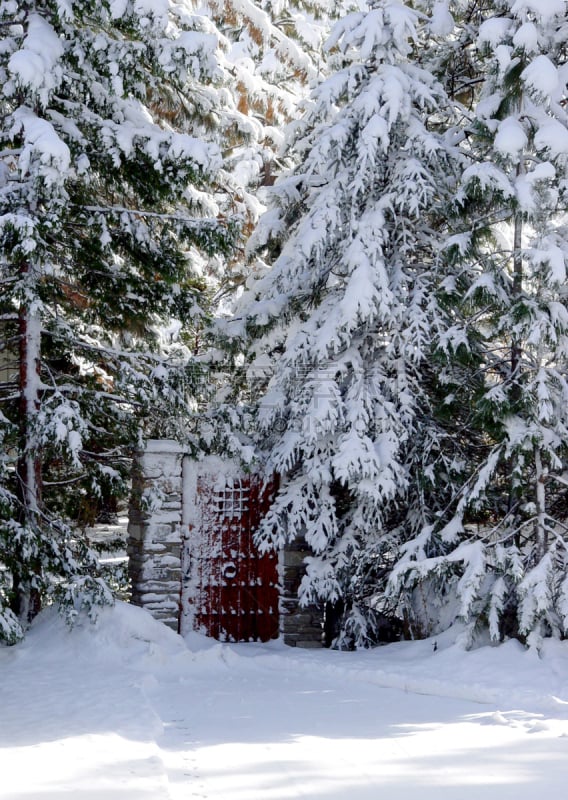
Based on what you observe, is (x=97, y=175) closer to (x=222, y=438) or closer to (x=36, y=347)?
(x=36, y=347)

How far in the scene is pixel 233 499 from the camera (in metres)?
9.01

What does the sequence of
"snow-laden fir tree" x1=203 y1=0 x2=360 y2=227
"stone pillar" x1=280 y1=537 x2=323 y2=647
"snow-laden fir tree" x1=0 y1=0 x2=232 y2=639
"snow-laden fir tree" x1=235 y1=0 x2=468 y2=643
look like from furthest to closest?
"snow-laden fir tree" x1=203 y1=0 x2=360 y2=227 → "stone pillar" x1=280 y1=537 x2=323 y2=647 → "snow-laden fir tree" x1=235 y1=0 x2=468 y2=643 → "snow-laden fir tree" x1=0 y1=0 x2=232 y2=639

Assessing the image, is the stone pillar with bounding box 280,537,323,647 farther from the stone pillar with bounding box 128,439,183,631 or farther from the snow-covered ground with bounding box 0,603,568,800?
the stone pillar with bounding box 128,439,183,631

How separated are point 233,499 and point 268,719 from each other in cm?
348

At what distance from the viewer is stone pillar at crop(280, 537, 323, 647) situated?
29.1 feet

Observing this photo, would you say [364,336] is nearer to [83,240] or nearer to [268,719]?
[83,240]

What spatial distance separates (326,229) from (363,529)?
2.91 metres

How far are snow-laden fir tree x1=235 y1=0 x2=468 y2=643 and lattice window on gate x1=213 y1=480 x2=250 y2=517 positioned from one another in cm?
44

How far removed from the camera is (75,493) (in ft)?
30.3

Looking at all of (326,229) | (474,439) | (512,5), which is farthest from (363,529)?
(512,5)

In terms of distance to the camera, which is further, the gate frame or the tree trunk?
the gate frame

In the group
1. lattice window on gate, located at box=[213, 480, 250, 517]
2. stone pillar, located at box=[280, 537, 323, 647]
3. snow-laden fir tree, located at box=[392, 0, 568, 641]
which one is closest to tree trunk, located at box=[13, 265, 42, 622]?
lattice window on gate, located at box=[213, 480, 250, 517]

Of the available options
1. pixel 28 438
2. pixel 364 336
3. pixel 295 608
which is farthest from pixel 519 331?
pixel 28 438

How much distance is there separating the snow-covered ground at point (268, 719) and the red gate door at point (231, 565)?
1.42 feet
